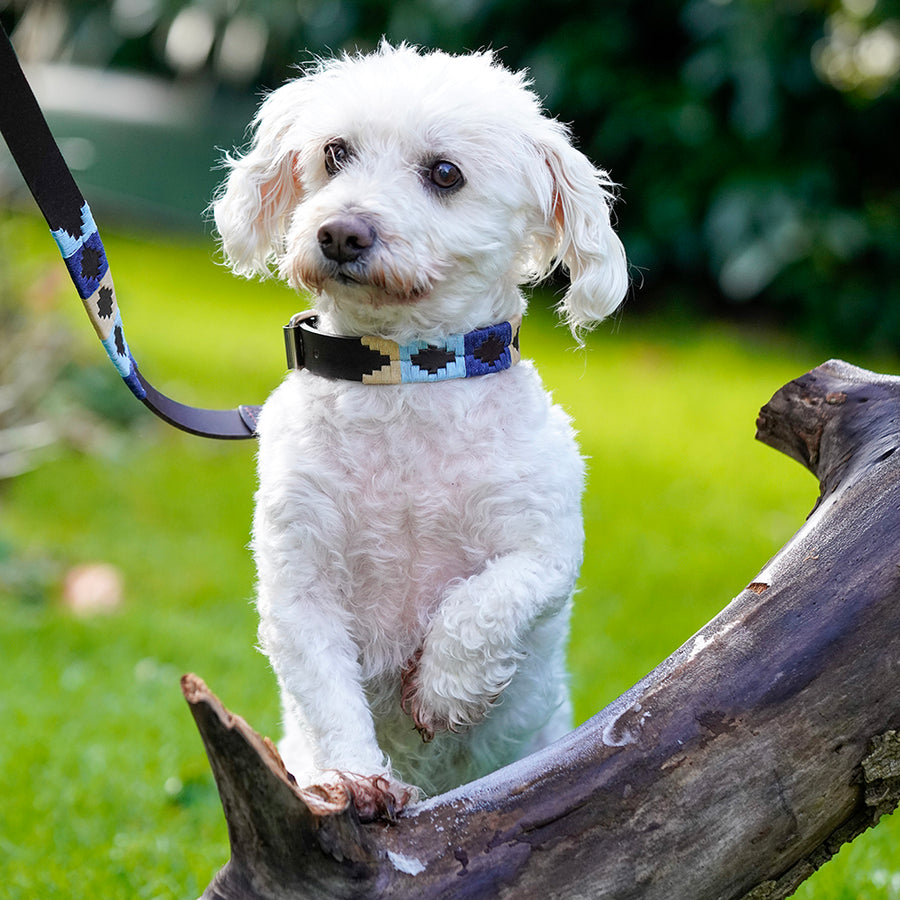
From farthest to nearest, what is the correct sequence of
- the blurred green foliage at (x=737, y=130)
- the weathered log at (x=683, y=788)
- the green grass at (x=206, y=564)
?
the blurred green foliage at (x=737, y=130), the green grass at (x=206, y=564), the weathered log at (x=683, y=788)

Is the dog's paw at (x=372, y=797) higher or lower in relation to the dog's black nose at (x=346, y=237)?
lower

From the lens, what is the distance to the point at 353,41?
1032 cm

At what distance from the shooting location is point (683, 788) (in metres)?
1.93

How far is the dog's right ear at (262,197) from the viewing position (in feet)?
8.34

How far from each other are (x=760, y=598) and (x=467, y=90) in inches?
42.2

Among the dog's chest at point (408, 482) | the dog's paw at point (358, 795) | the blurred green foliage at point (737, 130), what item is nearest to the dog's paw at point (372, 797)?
the dog's paw at point (358, 795)

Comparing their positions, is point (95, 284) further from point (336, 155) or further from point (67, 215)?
point (336, 155)

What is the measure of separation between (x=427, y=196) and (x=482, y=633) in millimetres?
808

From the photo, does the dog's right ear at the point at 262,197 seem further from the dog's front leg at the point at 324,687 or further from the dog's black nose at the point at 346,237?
the dog's front leg at the point at 324,687

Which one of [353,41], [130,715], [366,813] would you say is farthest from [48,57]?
[366,813]

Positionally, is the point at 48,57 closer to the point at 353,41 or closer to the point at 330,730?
the point at 353,41

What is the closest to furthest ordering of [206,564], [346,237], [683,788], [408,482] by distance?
[683,788]
[346,237]
[408,482]
[206,564]

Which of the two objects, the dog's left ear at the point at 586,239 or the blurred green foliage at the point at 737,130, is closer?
the dog's left ear at the point at 586,239

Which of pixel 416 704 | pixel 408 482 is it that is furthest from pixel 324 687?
pixel 408 482
